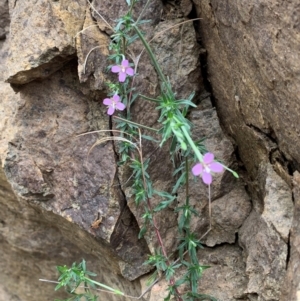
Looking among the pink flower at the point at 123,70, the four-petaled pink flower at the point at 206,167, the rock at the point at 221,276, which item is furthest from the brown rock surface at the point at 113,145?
the four-petaled pink flower at the point at 206,167

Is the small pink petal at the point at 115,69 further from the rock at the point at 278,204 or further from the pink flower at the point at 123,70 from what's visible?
the rock at the point at 278,204

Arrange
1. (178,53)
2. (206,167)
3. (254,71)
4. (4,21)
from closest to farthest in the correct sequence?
1. (206,167)
2. (254,71)
3. (178,53)
4. (4,21)

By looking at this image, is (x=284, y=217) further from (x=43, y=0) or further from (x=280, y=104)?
(x=43, y=0)

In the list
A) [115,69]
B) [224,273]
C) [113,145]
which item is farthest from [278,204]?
[115,69]

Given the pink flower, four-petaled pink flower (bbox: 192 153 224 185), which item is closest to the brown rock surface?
the pink flower

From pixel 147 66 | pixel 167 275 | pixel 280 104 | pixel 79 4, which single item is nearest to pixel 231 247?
pixel 167 275

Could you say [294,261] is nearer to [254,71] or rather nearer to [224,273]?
[224,273]

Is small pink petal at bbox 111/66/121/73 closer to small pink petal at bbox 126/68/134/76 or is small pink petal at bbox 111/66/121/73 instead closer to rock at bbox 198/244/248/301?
small pink petal at bbox 126/68/134/76

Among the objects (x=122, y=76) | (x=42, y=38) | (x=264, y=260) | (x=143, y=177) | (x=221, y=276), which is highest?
(x=42, y=38)
